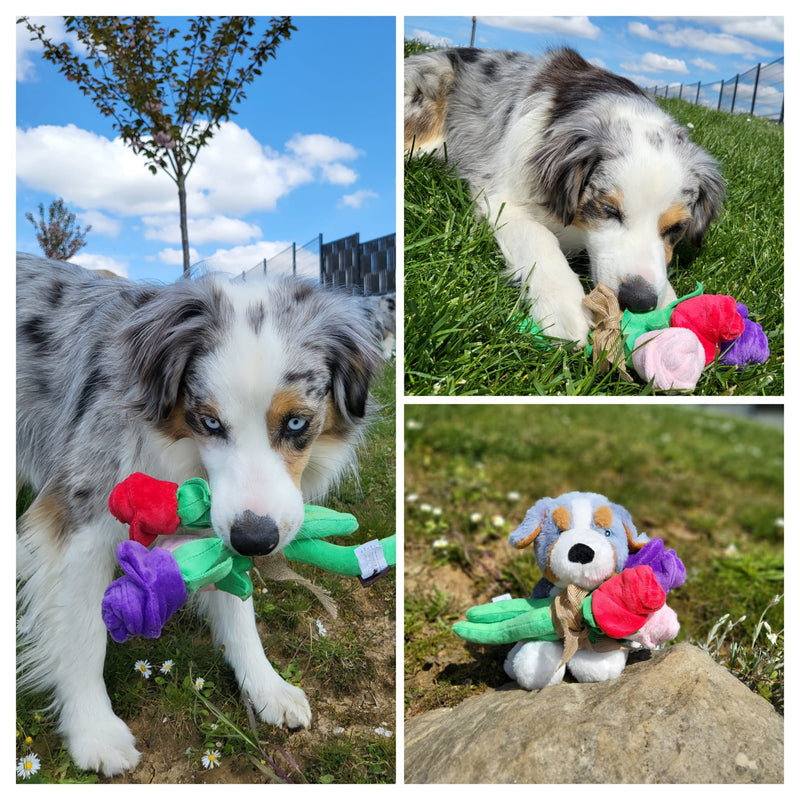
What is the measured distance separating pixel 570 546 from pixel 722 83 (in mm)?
2403

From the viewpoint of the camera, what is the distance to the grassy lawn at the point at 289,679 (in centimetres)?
208

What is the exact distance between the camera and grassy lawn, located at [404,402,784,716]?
2.29 metres

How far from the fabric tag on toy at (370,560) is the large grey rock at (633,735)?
48 centimetres

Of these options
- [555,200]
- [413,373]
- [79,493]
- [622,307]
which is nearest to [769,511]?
[622,307]

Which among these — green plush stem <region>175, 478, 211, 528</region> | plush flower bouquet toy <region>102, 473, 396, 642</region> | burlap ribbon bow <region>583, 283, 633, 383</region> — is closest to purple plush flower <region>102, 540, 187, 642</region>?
A: plush flower bouquet toy <region>102, 473, 396, 642</region>

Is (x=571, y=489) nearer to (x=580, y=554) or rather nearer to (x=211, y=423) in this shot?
(x=580, y=554)

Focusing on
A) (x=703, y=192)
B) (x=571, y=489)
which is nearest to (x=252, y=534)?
(x=571, y=489)

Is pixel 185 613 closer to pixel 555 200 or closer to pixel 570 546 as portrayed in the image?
pixel 570 546

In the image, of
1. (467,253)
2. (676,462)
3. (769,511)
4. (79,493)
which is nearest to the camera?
(79,493)

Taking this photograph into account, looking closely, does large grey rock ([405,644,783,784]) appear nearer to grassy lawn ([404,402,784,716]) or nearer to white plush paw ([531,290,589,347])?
grassy lawn ([404,402,784,716])

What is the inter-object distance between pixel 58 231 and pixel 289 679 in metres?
1.76

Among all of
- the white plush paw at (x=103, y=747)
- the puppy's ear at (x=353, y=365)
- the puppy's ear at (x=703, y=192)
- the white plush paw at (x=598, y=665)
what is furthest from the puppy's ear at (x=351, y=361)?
the puppy's ear at (x=703, y=192)
